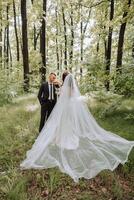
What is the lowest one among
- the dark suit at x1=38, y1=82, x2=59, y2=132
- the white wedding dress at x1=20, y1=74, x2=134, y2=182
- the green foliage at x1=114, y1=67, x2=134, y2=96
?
the white wedding dress at x1=20, y1=74, x2=134, y2=182

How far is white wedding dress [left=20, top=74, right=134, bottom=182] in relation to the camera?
23.5ft

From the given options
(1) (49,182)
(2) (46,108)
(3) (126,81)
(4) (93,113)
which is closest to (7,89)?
(4) (93,113)

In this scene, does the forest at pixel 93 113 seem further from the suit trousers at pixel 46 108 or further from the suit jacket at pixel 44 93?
the suit jacket at pixel 44 93

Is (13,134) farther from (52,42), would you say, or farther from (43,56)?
(52,42)

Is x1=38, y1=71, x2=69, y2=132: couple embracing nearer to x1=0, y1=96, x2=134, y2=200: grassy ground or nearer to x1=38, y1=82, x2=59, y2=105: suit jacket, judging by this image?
x1=38, y1=82, x2=59, y2=105: suit jacket

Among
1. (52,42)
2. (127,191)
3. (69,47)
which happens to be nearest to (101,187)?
(127,191)

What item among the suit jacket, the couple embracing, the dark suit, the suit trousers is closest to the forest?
the suit trousers

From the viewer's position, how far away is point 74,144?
8281 millimetres

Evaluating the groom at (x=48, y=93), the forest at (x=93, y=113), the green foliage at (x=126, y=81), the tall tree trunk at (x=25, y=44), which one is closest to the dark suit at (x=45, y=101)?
the groom at (x=48, y=93)

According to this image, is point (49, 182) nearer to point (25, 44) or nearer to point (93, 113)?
point (93, 113)

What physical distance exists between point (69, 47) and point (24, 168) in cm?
2527

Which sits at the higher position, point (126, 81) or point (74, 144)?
point (126, 81)

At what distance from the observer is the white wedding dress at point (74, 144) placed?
23.5 feet

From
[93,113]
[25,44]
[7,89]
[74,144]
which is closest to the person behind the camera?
[74,144]
